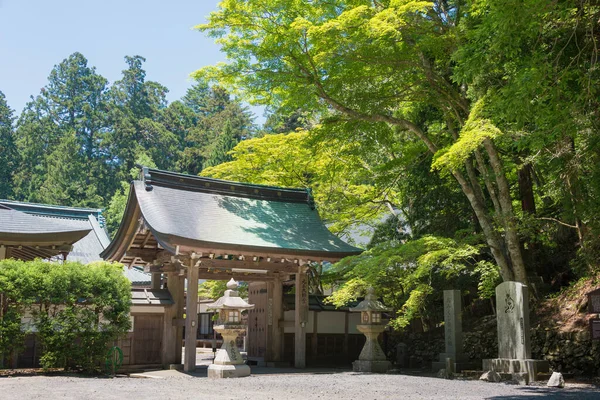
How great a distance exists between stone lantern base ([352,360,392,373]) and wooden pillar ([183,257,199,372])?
4258mm

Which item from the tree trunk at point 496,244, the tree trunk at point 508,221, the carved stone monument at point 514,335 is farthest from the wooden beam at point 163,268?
the tree trunk at point 508,221

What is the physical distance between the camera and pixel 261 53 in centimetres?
1539

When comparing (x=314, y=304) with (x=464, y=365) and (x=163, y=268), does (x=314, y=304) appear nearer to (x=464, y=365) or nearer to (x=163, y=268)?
(x=163, y=268)

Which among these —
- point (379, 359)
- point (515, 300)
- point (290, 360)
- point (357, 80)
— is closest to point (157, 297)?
point (290, 360)

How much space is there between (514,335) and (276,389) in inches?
216

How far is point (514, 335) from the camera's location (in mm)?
13039

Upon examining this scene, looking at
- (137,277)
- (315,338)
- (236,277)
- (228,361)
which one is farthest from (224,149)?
(228,361)

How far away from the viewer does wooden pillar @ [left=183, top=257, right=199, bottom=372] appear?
14.4 m

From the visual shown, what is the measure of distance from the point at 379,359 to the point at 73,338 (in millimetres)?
7574

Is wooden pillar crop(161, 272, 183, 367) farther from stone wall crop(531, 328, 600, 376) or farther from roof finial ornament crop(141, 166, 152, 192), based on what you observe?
stone wall crop(531, 328, 600, 376)

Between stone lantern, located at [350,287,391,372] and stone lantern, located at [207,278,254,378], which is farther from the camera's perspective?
stone lantern, located at [350,287,391,372]

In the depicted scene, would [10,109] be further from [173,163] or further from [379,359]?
[379,359]

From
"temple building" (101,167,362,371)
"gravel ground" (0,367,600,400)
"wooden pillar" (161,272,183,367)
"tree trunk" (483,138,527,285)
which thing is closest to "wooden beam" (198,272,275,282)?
"temple building" (101,167,362,371)

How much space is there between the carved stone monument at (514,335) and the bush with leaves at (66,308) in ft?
27.5
